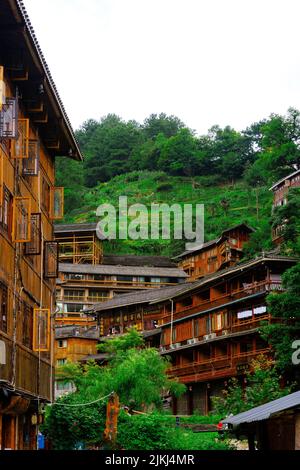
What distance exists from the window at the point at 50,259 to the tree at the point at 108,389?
4.80 m

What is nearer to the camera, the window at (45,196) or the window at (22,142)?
the window at (22,142)

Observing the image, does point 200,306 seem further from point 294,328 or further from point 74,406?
point 74,406

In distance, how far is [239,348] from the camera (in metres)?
51.8

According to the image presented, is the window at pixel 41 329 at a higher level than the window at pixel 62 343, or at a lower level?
lower

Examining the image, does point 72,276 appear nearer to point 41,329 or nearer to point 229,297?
point 229,297

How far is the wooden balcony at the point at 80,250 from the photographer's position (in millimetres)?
94188

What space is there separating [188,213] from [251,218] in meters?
12.7

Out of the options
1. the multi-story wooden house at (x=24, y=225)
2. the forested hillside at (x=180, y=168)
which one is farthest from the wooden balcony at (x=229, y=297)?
the multi-story wooden house at (x=24, y=225)

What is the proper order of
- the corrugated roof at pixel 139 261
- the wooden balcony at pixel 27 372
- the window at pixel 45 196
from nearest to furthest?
1. the wooden balcony at pixel 27 372
2. the window at pixel 45 196
3. the corrugated roof at pixel 139 261

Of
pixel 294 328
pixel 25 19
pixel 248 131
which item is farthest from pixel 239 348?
pixel 248 131

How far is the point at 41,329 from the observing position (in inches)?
1019

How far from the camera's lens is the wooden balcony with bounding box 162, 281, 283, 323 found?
48.8 meters

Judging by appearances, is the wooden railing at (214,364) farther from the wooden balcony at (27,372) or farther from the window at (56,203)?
the wooden balcony at (27,372)

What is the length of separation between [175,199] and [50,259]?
318 feet
